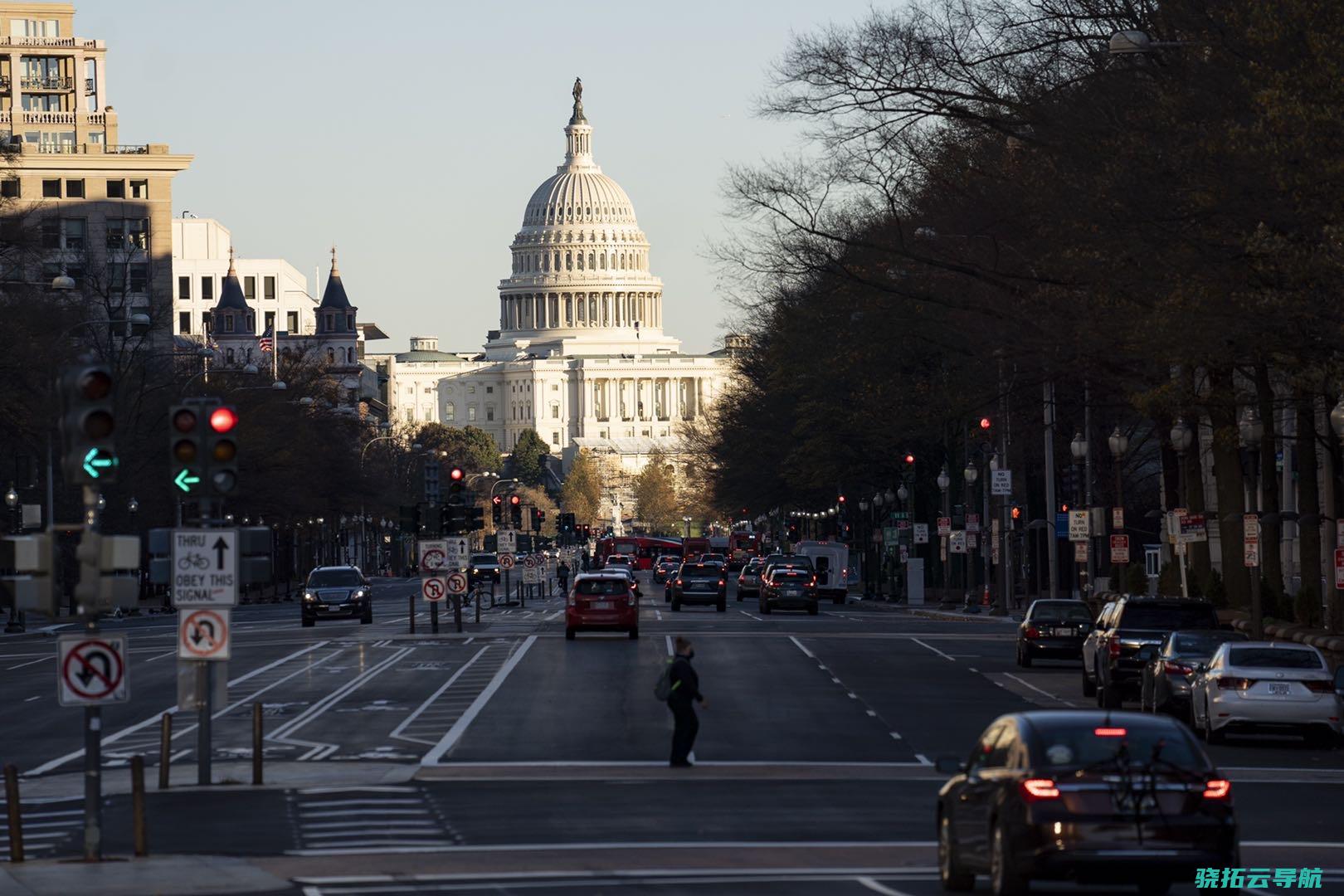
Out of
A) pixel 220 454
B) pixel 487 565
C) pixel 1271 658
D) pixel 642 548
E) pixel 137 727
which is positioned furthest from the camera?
pixel 642 548

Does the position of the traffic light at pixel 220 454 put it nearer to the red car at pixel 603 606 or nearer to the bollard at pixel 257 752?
the bollard at pixel 257 752

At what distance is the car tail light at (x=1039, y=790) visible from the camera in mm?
15414

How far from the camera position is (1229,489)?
5150 cm

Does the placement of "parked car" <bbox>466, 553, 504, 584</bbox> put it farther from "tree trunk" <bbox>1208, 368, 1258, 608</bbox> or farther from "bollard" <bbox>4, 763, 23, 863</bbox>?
"bollard" <bbox>4, 763, 23, 863</bbox>

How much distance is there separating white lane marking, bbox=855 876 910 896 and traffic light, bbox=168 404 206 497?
8205mm

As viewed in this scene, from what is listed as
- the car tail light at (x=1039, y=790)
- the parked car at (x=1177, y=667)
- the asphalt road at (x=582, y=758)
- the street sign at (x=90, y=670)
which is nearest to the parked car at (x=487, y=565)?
the asphalt road at (x=582, y=758)

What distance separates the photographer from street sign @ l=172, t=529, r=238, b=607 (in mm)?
24547

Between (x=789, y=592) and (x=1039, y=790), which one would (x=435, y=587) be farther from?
(x=1039, y=790)

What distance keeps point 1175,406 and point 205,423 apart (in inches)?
923

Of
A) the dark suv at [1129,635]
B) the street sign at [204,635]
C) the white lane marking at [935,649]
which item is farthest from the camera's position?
the white lane marking at [935,649]

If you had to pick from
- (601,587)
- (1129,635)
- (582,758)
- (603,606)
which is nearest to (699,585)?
(601,587)

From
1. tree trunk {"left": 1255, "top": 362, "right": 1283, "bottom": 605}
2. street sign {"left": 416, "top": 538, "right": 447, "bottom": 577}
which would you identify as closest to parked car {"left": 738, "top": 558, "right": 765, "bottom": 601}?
street sign {"left": 416, "top": 538, "right": 447, "bottom": 577}

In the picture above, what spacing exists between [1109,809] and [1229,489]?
122ft

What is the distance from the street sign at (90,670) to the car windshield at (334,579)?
52.0 m
